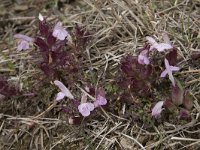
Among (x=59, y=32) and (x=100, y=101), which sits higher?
(x=59, y=32)

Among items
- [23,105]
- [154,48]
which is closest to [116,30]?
[154,48]

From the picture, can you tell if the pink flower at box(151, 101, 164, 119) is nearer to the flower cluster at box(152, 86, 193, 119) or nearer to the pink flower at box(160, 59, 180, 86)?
the flower cluster at box(152, 86, 193, 119)

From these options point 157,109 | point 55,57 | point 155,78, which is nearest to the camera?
point 157,109

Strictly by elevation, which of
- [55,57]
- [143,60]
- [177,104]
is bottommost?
[177,104]

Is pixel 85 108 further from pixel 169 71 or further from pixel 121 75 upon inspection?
pixel 169 71

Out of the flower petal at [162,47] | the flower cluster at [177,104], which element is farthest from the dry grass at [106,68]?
the flower petal at [162,47]

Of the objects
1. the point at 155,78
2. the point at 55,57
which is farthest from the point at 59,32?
the point at 155,78

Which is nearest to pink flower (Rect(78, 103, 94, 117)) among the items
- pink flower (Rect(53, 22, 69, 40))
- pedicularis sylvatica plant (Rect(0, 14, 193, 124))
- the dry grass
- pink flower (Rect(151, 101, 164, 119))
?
pedicularis sylvatica plant (Rect(0, 14, 193, 124))
